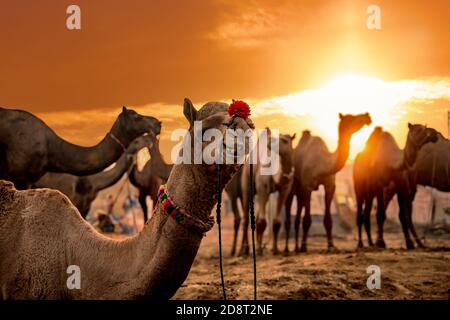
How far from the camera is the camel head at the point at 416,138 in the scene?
11500mm

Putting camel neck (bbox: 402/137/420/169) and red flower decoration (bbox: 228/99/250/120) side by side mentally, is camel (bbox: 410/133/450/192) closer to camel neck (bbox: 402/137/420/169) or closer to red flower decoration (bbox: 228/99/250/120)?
camel neck (bbox: 402/137/420/169)

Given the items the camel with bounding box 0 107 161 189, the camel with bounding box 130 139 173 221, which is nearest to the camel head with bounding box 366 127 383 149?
the camel with bounding box 130 139 173 221

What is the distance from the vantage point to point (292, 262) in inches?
404

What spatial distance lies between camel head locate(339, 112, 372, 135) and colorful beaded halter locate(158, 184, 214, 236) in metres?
8.71

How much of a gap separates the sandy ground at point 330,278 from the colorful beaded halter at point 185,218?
464 centimetres

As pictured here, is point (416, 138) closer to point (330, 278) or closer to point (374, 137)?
point (374, 137)

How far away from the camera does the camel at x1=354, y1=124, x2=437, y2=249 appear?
459 inches

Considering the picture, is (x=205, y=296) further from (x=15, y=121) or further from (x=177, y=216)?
(x=177, y=216)

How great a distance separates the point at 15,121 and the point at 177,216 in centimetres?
609

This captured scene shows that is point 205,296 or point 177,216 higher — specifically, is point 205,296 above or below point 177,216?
below

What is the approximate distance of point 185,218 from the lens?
9.74 feet

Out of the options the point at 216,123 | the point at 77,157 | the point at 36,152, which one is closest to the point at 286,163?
the point at 77,157

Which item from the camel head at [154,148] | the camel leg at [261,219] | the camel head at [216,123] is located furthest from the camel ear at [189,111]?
the camel leg at [261,219]
